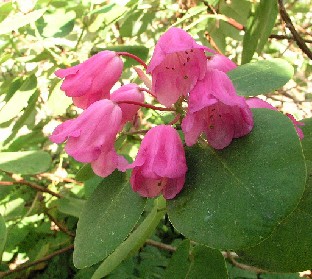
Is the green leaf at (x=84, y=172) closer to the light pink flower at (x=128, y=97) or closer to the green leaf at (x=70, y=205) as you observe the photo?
the light pink flower at (x=128, y=97)

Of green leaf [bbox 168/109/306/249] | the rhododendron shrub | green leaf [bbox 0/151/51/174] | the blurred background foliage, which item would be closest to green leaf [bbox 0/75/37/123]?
the blurred background foliage

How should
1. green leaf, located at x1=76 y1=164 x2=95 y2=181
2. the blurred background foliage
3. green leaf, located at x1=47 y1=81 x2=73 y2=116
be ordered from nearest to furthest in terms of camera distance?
green leaf, located at x1=76 y1=164 x2=95 y2=181, the blurred background foliage, green leaf, located at x1=47 y1=81 x2=73 y2=116

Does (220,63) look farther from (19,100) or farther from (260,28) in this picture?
(19,100)

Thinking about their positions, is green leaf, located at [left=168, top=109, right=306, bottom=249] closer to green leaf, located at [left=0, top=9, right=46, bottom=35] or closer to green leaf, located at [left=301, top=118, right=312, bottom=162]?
green leaf, located at [left=301, top=118, right=312, bottom=162]

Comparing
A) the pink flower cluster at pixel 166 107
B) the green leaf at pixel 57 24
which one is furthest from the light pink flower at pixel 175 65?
the green leaf at pixel 57 24

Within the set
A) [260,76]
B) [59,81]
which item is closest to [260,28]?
[260,76]
